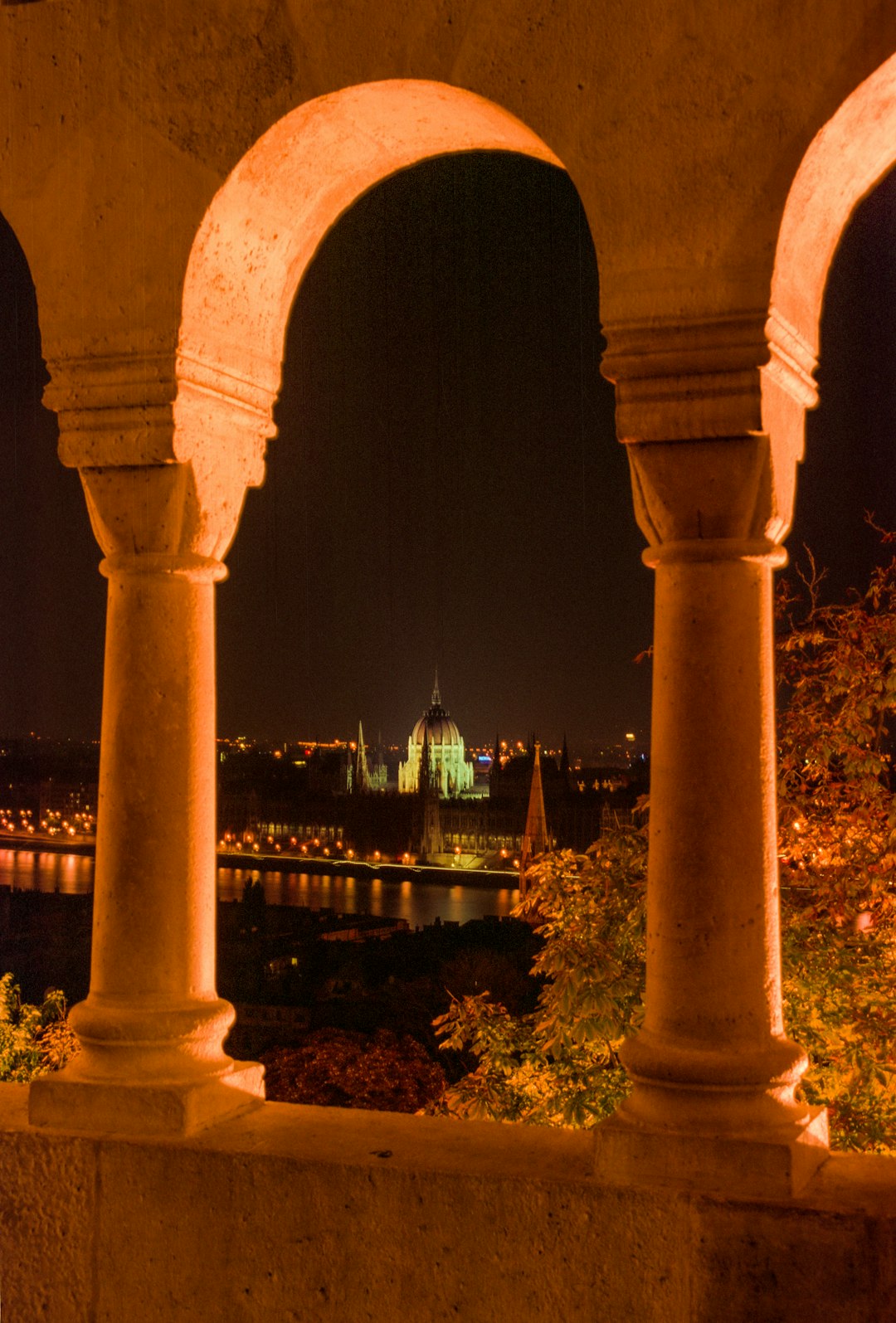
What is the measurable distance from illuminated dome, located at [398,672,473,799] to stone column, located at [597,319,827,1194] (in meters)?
151

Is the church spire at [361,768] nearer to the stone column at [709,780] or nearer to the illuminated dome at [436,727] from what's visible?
the illuminated dome at [436,727]

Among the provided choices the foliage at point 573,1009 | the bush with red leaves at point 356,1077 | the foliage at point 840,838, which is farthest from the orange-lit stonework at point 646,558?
the bush with red leaves at point 356,1077

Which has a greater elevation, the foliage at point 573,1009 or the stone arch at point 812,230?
the stone arch at point 812,230

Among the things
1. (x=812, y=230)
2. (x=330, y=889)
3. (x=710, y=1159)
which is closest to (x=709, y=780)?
(x=710, y=1159)

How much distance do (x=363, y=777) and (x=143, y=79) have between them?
14699 centimetres

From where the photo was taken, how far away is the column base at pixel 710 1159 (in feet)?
12.8

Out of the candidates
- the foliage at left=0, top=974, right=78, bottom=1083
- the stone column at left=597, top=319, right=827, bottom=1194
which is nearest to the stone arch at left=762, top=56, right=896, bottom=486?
the stone column at left=597, top=319, right=827, bottom=1194

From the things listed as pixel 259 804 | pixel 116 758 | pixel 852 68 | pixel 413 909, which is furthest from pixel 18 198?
pixel 259 804

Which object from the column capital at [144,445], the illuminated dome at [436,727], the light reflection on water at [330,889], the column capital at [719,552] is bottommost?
the light reflection on water at [330,889]

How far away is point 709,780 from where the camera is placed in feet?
13.8

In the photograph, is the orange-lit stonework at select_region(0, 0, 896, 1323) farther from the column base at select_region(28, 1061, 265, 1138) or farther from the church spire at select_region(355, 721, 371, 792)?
the church spire at select_region(355, 721, 371, 792)

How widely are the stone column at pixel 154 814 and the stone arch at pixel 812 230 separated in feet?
6.95

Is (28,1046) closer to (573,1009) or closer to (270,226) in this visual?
(573,1009)

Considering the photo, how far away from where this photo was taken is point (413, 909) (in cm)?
10125
